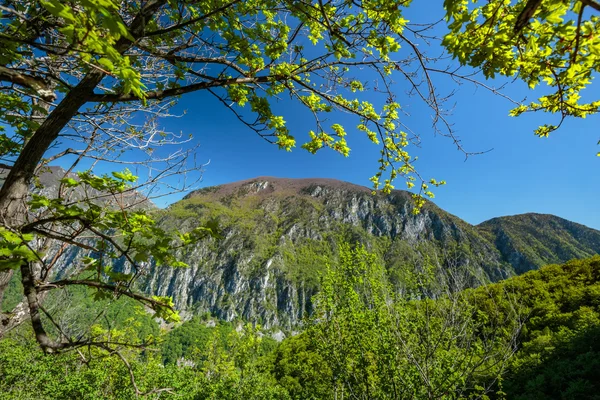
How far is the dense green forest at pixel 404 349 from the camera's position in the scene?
269 inches

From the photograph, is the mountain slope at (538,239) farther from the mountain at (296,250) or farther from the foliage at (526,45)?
the foliage at (526,45)

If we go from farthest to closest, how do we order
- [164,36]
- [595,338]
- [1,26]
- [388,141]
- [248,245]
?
[248,245], [595,338], [388,141], [164,36], [1,26]

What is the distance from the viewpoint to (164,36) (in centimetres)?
313

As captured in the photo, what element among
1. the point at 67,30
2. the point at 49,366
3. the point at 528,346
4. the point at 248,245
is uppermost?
the point at 248,245

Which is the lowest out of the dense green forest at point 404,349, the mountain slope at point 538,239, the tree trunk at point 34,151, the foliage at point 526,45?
the dense green forest at point 404,349

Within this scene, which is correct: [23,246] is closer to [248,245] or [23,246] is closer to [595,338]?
[595,338]

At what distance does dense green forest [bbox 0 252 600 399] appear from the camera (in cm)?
684

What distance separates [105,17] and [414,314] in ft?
34.0

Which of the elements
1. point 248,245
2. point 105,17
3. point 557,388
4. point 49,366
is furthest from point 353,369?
point 248,245

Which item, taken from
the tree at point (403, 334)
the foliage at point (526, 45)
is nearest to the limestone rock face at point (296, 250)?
the tree at point (403, 334)

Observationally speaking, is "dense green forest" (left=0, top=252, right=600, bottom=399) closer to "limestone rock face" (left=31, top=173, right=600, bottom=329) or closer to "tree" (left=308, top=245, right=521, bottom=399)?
"tree" (left=308, top=245, right=521, bottom=399)

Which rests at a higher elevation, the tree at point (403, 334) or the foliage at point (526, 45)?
the foliage at point (526, 45)

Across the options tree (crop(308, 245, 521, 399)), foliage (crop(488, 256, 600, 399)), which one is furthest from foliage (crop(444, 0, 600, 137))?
foliage (crop(488, 256, 600, 399))

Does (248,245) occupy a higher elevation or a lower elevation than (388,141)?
higher
